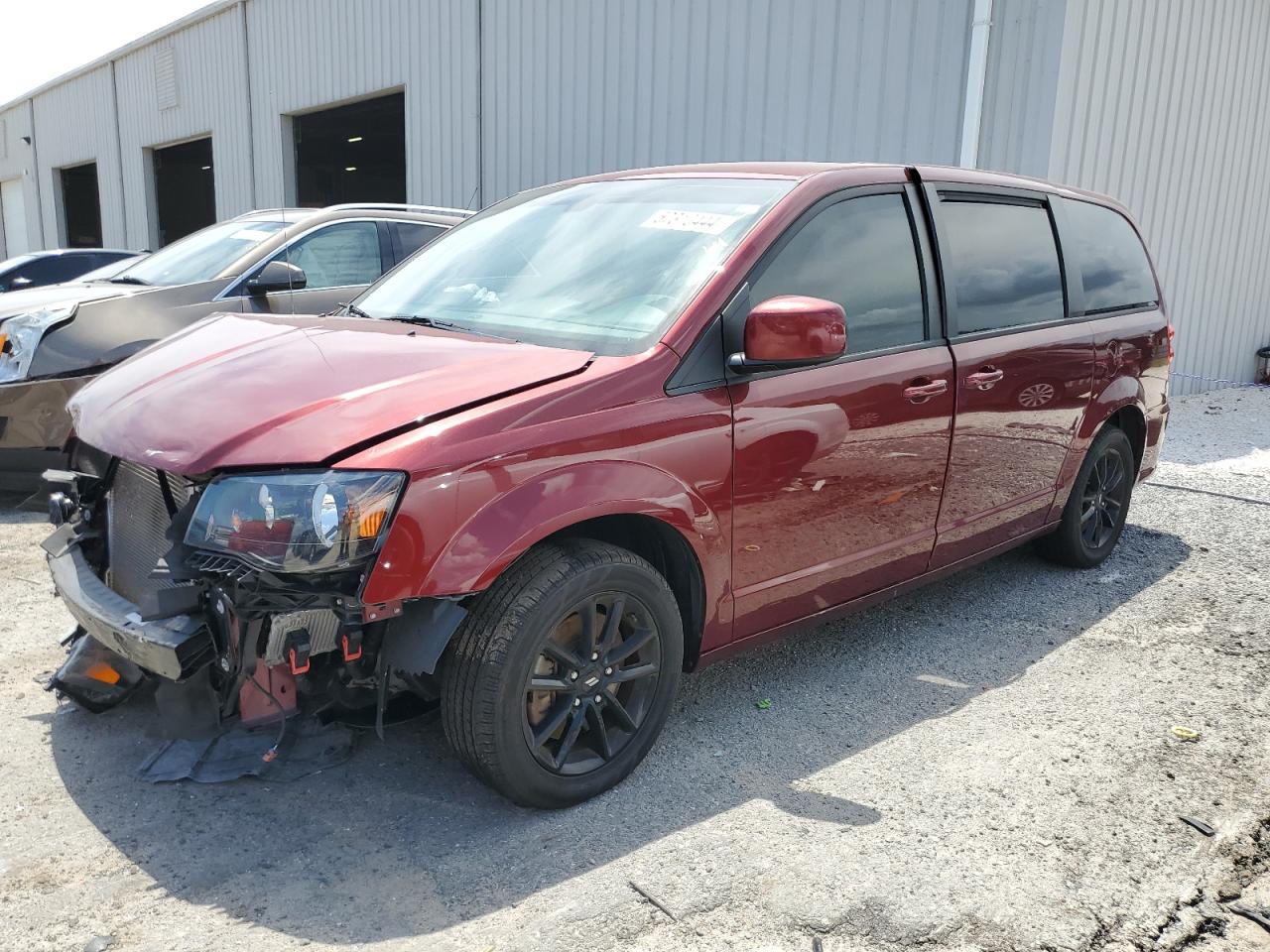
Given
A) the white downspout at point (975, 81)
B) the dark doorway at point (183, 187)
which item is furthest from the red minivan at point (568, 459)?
the dark doorway at point (183, 187)

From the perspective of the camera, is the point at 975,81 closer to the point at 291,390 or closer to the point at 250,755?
the point at 291,390

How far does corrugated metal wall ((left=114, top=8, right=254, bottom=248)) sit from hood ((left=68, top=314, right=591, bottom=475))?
50.8 ft

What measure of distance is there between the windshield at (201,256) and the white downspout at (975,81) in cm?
527

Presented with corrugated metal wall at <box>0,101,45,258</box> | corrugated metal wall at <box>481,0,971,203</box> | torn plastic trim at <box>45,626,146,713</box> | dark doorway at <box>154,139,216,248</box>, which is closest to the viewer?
torn plastic trim at <box>45,626,146,713</box>

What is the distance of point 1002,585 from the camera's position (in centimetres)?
485

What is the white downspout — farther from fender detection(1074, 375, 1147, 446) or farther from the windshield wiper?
the windshield wiper

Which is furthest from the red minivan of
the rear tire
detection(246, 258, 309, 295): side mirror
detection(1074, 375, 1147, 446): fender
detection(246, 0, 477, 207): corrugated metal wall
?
detection(246, 0, 477, 207): corrugated metal wall

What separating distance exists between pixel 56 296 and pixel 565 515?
4.62 meters

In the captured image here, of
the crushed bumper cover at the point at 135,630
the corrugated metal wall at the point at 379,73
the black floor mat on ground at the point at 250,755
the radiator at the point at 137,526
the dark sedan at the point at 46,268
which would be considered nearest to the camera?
the crushed bumper cover at the point at 135,630

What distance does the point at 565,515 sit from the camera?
2.61 meters

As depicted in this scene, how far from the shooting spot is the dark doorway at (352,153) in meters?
17.1

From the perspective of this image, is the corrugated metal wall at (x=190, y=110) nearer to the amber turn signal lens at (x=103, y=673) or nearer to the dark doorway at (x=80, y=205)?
the dark doorway at (x=80, y=205)

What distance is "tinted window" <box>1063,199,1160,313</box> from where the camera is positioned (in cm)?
457

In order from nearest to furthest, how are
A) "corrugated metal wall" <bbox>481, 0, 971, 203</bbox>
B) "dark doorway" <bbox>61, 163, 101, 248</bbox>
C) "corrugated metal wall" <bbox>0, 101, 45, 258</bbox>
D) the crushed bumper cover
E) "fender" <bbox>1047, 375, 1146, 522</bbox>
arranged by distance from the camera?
the crushed bumper cover, "fender" <bbox>1047, 375, 1146, 522</bbox>, "corrugated metal wall" <bbox>481, 0, 971, 203</bbox>, "dark doorway" <bbox>61, 163, 101, 248</bbox>, "corrugated metal wall" <bbox>0, 101, 45, 258</bbox>
